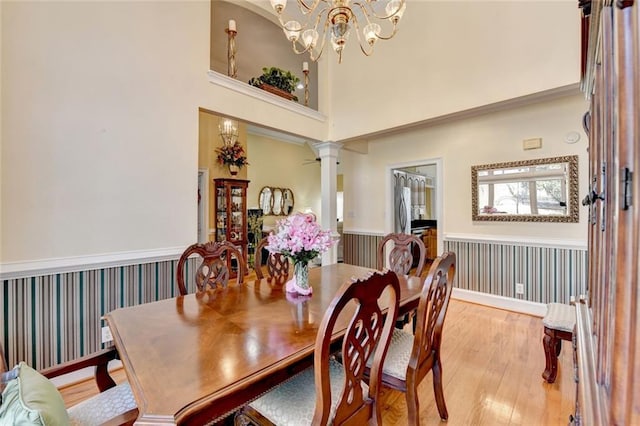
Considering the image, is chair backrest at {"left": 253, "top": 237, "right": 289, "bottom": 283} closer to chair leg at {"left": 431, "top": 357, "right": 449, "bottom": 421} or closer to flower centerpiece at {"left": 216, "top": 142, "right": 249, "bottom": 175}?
chair leg at {"left": 431, "top": 357, "right": 449, "bottom": 421}

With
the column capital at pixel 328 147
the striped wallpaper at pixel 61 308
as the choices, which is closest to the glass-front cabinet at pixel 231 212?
the column capital at pixel 328 147

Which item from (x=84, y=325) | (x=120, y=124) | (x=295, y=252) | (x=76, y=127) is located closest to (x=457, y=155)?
(x=295, y=252)

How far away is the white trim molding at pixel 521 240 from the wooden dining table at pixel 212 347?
2.43 m

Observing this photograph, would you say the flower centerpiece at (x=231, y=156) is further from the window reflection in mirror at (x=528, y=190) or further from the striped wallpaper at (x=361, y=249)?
the window reflection in mirror at (x=528, y=190)

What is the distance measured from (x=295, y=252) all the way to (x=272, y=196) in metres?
5.66

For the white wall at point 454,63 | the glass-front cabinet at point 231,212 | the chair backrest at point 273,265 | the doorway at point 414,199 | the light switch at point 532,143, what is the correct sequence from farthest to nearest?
1. the glass-front cabinet at point 231,212
2. the doorway at point 414,199
3. the light switch at point 532,143
4. the white wall at point 454,63
5. the chair backrest at point 273,265

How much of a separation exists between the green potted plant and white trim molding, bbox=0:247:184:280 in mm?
2215

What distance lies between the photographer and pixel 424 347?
59.1 inches

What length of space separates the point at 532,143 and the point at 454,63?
130 centimetres

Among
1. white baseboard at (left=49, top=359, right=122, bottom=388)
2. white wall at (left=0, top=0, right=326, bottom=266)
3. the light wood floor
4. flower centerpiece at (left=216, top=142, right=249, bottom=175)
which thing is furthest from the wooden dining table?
flower centerpiece at (left=216, top=142, right=249, bottom=175)

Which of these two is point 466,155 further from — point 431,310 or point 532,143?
point 431,310

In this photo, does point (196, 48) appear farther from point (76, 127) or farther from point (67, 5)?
point (76, 127)

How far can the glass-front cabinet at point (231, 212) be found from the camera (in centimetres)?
516

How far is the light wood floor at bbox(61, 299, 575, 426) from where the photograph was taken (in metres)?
1.77
